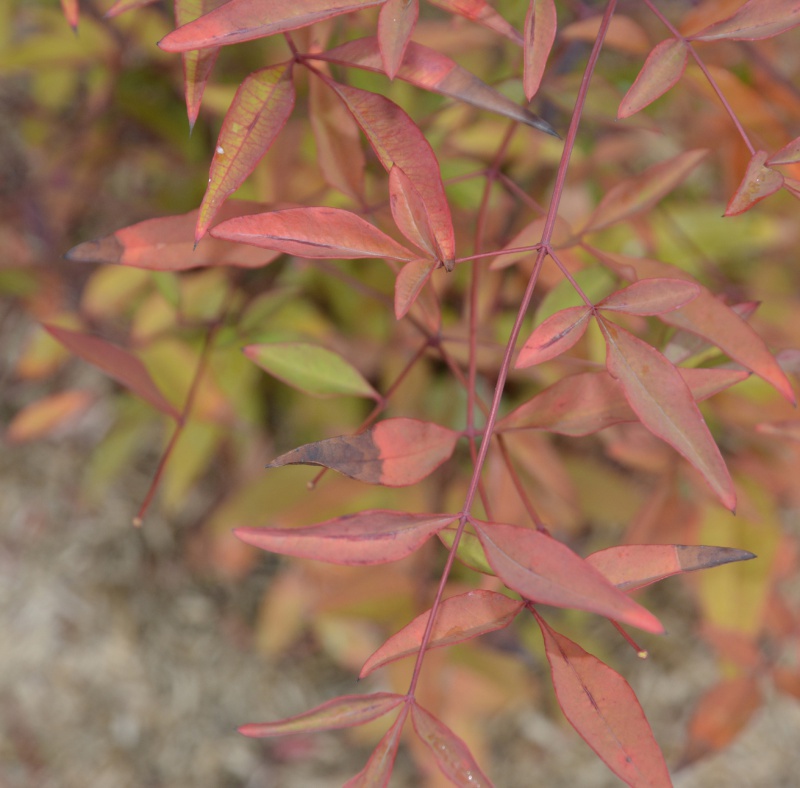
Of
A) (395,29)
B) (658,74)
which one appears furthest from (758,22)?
(395,29)

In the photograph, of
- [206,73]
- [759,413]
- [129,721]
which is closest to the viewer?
[206,73]

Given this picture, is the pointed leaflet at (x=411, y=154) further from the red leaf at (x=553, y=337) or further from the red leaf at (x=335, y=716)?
the red leaf at (x=335, y=716)

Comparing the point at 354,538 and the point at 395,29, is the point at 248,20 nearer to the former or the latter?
the point at 395,29

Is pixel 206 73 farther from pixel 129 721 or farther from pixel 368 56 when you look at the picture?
pixel 129 721

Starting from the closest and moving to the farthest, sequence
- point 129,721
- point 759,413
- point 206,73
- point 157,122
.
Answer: point 206,73 → point 759,413 → point 157,122 → point 129,721

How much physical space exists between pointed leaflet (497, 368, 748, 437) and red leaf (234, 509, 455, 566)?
0.09m

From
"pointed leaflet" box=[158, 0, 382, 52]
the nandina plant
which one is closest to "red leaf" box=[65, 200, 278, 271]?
the nandina plant

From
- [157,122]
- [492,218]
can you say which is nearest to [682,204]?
[492,218]

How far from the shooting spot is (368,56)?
37 centimetres

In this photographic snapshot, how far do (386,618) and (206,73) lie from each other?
57cm

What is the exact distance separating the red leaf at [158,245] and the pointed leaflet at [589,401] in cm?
17

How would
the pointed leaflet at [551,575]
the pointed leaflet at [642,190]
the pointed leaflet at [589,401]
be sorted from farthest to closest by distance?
the pointed leaflet at [642,190]
the pointed leaflet at [589,401]
the pointed leaflet at [551,575]

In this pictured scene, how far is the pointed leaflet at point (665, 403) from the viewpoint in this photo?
1.03ft

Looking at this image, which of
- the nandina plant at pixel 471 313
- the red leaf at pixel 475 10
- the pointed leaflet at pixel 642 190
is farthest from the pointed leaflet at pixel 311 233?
the pointed leaflet at pixel 642 190
